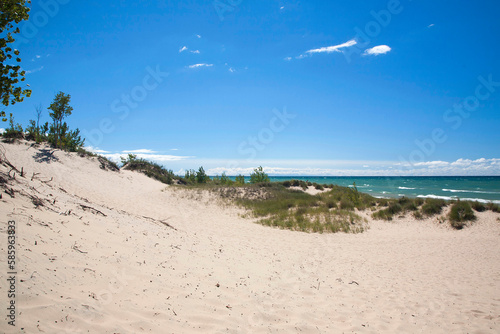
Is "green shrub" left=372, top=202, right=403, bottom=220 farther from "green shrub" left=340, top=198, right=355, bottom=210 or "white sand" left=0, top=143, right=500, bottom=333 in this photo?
"white sand" left=0, top=143, right=500, bottom=333

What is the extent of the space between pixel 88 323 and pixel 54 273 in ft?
4.02

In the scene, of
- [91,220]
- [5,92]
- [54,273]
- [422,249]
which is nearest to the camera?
[54,273]

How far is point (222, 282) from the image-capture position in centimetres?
521

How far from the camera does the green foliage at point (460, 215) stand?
556 inches

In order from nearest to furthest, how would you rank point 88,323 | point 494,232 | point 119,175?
point 88,323, point 494,232, point 119,175

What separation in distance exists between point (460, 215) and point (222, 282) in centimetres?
1647

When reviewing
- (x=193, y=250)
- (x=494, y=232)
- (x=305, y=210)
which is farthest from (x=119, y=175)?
(x=494, y=232)

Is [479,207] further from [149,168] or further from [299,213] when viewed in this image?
[149,168]

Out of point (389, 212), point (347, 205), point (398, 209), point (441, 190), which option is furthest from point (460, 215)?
point (441, 190)

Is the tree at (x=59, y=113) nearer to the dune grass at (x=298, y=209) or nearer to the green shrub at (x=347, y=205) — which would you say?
the dune grass at (x=298, y=209)

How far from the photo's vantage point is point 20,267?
3373 mm

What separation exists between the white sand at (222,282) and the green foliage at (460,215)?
12.9 feet

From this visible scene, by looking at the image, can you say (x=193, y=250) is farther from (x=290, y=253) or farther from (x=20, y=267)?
(x=20, y=267)

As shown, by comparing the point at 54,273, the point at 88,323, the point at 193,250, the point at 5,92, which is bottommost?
the point at 193,250
